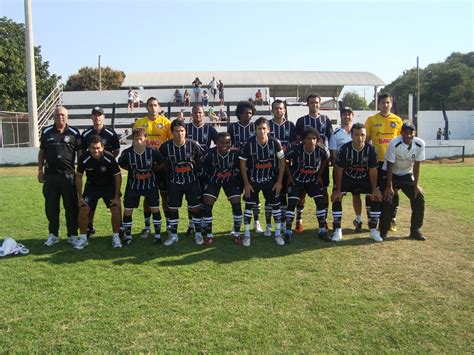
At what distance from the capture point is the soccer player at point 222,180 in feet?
20.5

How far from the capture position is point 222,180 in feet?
20.8

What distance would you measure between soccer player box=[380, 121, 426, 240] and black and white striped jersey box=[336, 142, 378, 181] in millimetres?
337

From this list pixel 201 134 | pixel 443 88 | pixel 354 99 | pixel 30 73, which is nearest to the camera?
pixel 201 134

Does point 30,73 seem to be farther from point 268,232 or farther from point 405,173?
point 405,173

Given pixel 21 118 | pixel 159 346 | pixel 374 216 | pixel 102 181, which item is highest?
pixel 21 118

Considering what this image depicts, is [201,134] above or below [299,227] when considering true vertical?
above

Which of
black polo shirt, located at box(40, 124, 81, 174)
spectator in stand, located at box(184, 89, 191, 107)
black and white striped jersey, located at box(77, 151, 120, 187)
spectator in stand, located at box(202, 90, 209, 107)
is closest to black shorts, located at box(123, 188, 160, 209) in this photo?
black and white striped jersey, located at box(77, 151, 120, 187)

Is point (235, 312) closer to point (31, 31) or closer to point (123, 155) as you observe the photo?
point (123, 155)

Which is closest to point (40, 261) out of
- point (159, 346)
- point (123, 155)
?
point (123, 155)

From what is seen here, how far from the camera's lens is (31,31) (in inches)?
868

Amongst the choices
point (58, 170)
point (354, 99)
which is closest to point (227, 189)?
point (58, 170)

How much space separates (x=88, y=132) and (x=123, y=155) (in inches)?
34.0

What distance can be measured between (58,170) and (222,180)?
257 centimetres

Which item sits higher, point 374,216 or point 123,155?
point 123,155
